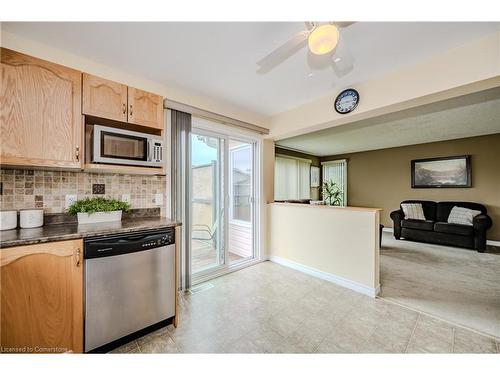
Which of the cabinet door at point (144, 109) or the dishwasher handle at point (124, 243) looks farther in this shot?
the cabinet door at point (144, 109)

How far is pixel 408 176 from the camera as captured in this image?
5.46 metres

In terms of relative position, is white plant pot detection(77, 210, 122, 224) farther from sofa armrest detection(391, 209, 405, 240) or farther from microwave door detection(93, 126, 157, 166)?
sofa armrest detection(391, 209, 405, 240)

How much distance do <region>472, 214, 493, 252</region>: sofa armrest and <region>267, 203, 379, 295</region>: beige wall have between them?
3100 mm

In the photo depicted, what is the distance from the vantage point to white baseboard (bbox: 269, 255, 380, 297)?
2.33 m

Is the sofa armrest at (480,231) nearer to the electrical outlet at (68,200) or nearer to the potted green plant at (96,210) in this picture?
the potted green plant at (96,210)

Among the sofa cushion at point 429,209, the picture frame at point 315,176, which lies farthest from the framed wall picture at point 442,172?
the picture frame at point 315,176

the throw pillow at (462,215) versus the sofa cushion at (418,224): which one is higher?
the throw pillow at (462,215)

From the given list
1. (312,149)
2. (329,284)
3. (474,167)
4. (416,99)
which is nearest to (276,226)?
(329,284)

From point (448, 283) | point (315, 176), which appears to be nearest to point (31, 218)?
point (448, 283)

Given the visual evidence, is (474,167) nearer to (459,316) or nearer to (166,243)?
(459,316)

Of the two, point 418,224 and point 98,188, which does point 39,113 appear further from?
point 418,224

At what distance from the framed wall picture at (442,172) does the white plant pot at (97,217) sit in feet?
21.1

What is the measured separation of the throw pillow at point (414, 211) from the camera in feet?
15.6

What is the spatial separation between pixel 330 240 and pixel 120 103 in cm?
275
